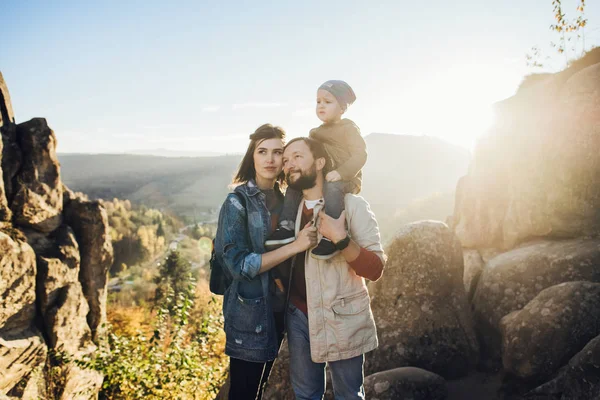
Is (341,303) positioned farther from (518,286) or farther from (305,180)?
(518,286)

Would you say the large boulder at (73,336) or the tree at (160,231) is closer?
the large boulder at (73,336)

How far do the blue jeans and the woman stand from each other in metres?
0.15

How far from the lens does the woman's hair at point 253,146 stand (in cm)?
340

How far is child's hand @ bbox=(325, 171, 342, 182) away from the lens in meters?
3.35

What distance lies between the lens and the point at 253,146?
3451mm

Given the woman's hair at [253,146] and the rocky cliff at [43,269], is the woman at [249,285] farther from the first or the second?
the rocky cliff at [43,269]

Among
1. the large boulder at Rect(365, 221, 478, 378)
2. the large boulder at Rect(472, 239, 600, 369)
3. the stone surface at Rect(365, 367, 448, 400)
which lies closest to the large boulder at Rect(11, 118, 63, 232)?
the large boulder at Rect(365, 221, 478, 378)

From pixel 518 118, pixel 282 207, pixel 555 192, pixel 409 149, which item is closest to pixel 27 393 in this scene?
pixel 282 207

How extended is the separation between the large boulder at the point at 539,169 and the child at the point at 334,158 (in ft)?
19.6

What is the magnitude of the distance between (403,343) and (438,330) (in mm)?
674

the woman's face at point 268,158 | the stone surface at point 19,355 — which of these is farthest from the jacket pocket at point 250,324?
the stone surface at point 19,355

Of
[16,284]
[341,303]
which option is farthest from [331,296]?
[16,284]

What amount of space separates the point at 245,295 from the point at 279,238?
521 millimetres

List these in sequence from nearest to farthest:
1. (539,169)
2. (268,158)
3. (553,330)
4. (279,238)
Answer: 1. (279,238)
2. (268,158)
3. (553,330)
4. (539,169)
